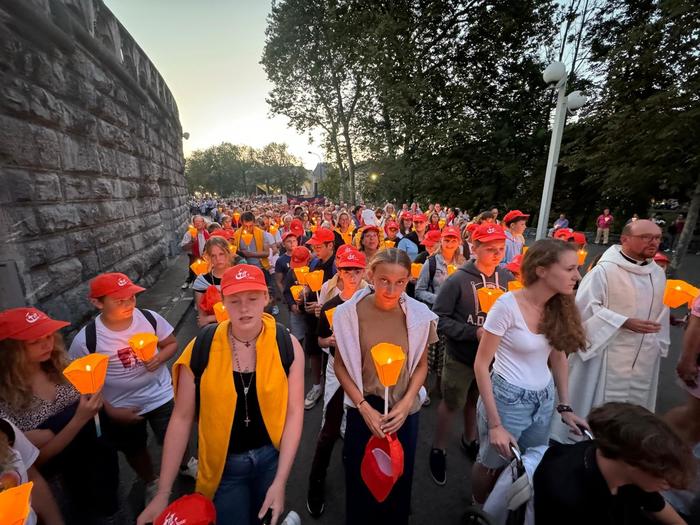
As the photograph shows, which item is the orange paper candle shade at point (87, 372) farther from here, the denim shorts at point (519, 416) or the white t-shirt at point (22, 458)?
the denim shorts at point (519, 416)

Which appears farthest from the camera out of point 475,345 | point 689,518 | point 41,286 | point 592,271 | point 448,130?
point 448,130

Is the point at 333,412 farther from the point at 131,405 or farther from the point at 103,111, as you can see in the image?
the point at 103,111

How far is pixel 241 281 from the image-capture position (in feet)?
5.60

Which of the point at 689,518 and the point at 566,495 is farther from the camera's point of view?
the point at 689,518

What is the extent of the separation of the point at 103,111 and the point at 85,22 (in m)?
1.25

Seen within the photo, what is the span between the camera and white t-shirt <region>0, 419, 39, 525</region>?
140 cm

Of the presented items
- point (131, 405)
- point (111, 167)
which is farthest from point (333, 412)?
point (111, 167)

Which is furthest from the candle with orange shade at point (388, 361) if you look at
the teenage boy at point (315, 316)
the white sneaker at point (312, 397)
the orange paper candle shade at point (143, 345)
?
the white sneaker at point (312, 397)

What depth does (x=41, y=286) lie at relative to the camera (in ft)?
11.3

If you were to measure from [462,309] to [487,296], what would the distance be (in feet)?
0.80

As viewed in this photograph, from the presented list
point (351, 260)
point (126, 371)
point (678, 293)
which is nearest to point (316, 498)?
point (126, 371)

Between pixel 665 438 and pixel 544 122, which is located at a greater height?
pixel 544 122

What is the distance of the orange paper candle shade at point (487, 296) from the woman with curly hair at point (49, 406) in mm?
2769

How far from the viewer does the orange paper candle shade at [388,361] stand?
65.3 inches
